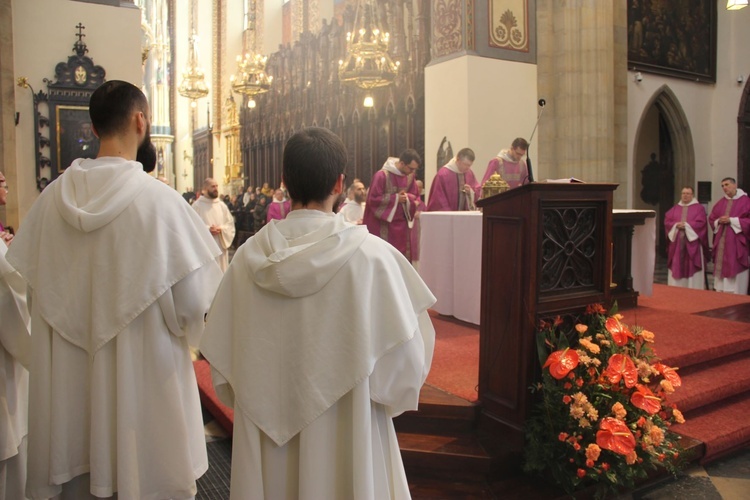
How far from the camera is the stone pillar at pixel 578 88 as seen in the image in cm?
915

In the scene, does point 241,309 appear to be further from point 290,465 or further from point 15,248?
point 15,248

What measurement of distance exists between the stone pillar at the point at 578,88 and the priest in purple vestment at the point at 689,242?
2.75 ft

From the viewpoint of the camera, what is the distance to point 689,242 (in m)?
9.14

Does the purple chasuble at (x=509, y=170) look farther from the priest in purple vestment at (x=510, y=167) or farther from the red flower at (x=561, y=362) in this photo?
the red flower at (x=561, y=362)

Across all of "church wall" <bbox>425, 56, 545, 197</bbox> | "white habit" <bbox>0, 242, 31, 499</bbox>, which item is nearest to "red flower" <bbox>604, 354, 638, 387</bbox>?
"white habit" <bbox>0, 242, 31, 499</bbox>

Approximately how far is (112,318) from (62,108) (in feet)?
20.6

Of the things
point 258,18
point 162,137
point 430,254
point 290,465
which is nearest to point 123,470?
point 290,465

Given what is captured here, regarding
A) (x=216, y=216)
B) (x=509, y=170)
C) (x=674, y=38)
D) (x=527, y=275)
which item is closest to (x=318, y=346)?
(x=527, y=275)

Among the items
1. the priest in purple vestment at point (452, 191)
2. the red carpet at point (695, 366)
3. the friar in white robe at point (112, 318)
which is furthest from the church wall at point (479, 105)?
the friar in white robe at point (112, 318)

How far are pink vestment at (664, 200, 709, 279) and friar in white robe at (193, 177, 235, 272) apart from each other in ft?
20.7

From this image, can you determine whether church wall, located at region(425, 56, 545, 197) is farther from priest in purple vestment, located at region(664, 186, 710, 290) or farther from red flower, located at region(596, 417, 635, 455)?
red flower, located at region(596, 417, 635, 455)

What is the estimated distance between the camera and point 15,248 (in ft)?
6.68

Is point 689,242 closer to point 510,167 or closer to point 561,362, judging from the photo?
point 510,167

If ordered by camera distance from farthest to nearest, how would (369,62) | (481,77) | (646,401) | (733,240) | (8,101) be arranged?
(369,62), (481,77), (733,240), (8,101), (646,401)
